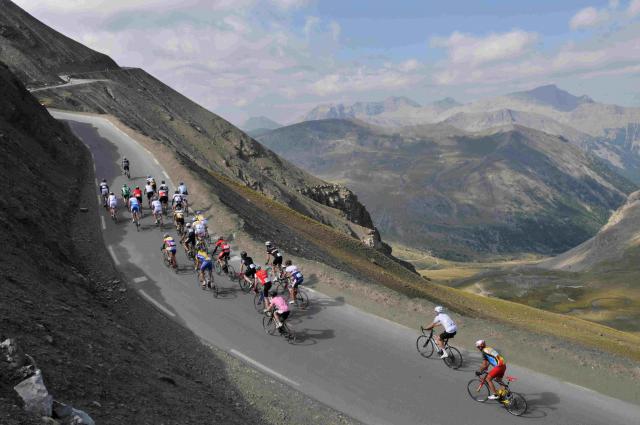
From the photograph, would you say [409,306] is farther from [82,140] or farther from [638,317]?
[638,317]

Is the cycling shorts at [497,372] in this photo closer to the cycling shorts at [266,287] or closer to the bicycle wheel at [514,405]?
the bicycle wheel at [514,405]

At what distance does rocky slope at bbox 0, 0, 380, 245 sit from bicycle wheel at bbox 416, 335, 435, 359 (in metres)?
57.8

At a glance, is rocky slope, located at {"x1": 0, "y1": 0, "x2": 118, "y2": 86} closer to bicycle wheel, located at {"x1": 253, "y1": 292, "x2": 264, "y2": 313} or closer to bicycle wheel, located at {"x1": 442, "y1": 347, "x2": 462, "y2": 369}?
bicycle wheel, located at {"x1": 253, "y1": 292, "x2": 264, "y2": 313}

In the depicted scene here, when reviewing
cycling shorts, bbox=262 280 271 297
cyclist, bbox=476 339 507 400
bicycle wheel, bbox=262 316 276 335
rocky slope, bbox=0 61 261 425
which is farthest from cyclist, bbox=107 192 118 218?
cyclist, bbox=476 339 507 400

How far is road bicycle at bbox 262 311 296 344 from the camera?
19266 millimetres

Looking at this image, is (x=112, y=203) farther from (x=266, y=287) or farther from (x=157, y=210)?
(x=266, y=287)

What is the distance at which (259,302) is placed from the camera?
21.8 m

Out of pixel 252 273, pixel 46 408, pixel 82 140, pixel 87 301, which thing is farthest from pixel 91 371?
pixel 82 140

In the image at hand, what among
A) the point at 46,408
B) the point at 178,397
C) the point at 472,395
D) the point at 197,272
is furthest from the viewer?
the point at 197,272

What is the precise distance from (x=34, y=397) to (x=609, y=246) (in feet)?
689

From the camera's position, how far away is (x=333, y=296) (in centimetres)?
2348

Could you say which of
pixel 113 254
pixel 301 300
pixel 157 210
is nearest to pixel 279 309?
pixel 301 300

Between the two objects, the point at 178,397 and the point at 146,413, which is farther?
the point at 178,397

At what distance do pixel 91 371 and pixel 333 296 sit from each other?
12997mm
